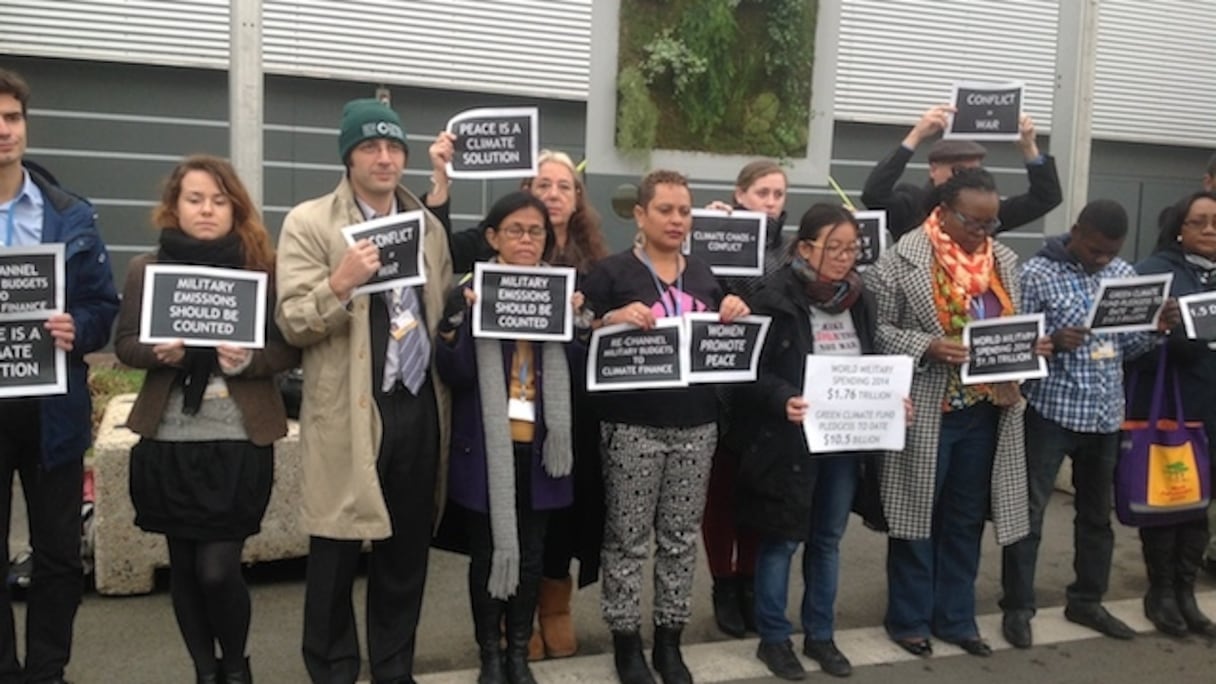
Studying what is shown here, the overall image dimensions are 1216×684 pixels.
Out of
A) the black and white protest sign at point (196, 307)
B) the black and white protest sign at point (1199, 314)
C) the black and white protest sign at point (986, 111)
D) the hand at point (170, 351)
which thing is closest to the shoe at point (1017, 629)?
the black and white protest sign at point (1199, 314)

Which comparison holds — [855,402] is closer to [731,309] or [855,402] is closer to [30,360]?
[731,309]

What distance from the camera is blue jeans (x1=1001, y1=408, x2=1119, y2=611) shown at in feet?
16.6

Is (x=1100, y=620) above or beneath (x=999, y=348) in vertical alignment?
beneath

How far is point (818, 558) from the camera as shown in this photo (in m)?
4.69

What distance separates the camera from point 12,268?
3.59 m

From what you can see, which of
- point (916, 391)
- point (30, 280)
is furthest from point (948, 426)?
point (30, 280)

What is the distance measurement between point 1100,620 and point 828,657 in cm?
154

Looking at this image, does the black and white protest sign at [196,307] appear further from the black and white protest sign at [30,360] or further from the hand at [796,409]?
the hand at [796,409]

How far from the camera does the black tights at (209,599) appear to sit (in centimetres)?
373

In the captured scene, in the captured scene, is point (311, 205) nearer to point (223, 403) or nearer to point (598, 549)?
point (223, 403)

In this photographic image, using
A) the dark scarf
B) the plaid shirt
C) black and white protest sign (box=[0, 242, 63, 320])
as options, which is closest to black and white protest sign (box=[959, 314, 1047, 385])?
the plaid shirt

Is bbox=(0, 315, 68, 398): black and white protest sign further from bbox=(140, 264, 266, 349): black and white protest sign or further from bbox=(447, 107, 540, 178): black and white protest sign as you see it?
bbox=(447, 107, 540, 178): black and white protest sign

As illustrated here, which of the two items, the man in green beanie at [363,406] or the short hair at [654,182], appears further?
the short hair at [654,182]

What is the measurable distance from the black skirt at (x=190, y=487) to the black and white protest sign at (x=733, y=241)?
2.12 meters
